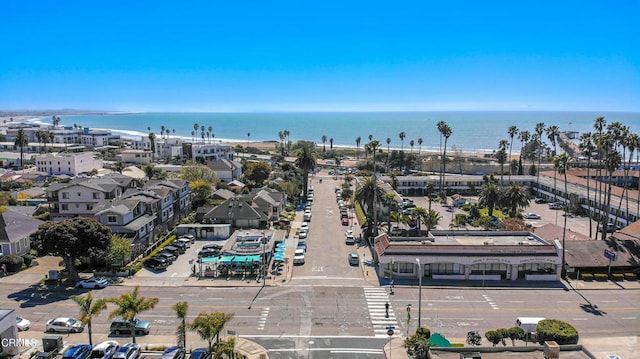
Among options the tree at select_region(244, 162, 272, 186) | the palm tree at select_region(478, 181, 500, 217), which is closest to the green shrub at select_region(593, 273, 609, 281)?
the palm tree at select_region(478, 181, 500, 217)

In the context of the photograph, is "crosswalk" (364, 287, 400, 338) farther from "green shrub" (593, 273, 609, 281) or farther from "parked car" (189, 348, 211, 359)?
"green shrub" (593, 273, 609, 281)

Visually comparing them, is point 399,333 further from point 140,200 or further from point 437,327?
point 140,200

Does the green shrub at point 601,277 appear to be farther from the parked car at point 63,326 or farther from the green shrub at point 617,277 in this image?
the parked car at point 63,326

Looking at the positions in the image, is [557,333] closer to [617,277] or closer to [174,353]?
[617,277]

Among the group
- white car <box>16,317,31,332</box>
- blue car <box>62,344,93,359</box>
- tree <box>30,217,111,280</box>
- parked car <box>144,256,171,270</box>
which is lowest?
white car <box>16,317,31,332</box>

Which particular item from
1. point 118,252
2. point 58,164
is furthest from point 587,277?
point 58,164

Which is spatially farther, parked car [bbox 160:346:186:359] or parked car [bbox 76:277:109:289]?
parked car [bbox 76:277:109:289]

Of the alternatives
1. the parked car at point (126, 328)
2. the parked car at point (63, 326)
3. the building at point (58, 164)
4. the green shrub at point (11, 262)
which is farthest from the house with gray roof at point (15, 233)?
the building at point (58, 164)

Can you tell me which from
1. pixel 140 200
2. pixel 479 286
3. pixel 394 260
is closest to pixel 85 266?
pixel 140 200
